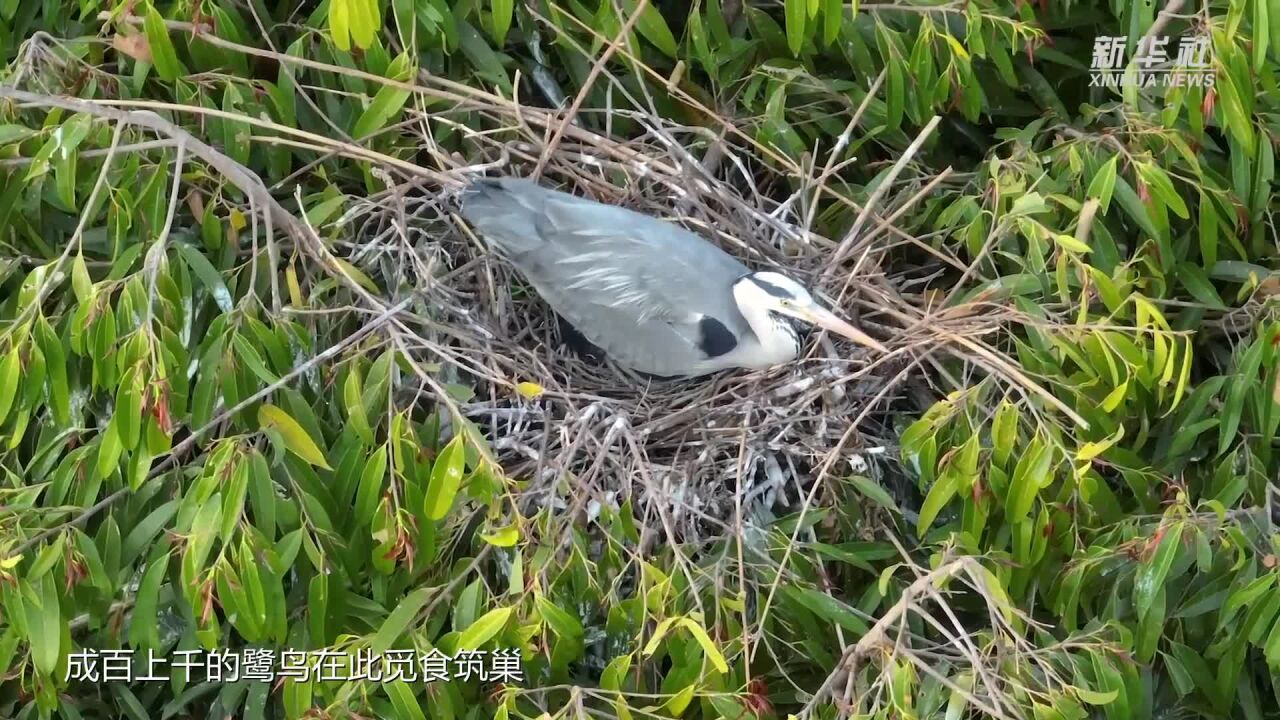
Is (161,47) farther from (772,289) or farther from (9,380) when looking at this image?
(772,289)

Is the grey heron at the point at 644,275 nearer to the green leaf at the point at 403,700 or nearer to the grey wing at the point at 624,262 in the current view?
the grey wing at the point at 624,262

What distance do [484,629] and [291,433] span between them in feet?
1.21

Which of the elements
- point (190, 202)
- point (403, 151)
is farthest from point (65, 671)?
point (403, 151)

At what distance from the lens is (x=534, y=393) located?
5.65 feet

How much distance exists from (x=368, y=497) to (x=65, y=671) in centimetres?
45

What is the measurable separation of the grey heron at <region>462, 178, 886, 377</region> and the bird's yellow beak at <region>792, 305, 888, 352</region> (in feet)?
0.05

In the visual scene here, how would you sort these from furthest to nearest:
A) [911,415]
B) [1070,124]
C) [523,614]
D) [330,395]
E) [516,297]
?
1. [516,297]
2. [1070,124]
3. [911,415]
4. [330,395]
5. [523,614]

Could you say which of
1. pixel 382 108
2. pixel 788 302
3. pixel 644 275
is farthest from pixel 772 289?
pixel 382 108

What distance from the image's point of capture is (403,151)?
2145 millimetres

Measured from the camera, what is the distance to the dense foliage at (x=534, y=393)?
1.42 m

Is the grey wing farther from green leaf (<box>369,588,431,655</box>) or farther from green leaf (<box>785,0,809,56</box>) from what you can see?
green leaf (<box>369,588,431,655</box>)

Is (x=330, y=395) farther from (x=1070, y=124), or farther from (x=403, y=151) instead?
(x=1070, y=124)

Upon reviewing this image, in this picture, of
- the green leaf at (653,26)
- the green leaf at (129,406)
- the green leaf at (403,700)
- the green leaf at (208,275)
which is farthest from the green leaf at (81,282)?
the green leaf at (653,26)

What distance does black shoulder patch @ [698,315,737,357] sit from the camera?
2027 mm
